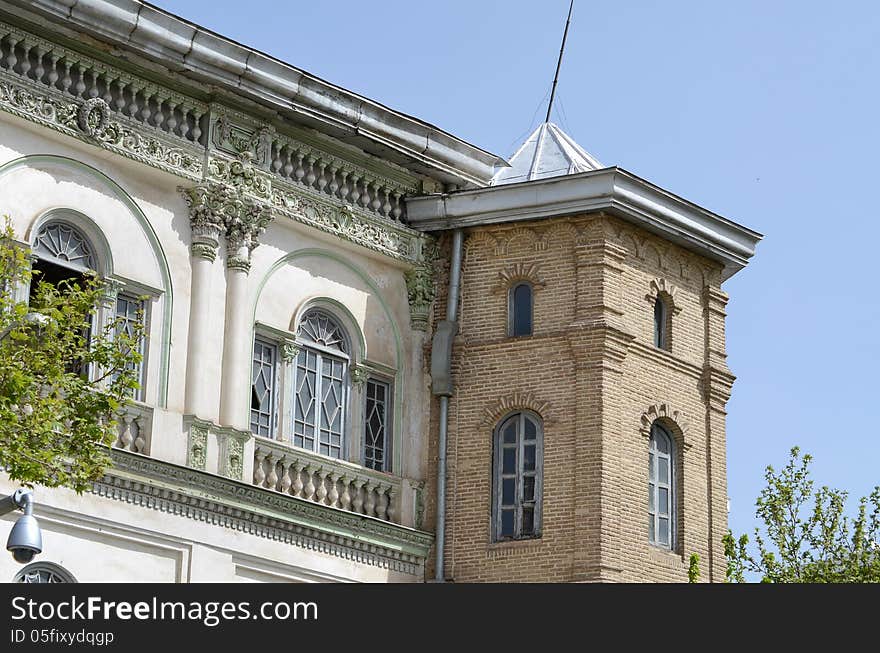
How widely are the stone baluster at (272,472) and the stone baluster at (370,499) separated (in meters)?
1.52

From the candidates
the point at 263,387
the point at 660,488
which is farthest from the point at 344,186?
the point at 660,488

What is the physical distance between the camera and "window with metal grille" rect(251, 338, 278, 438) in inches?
1041

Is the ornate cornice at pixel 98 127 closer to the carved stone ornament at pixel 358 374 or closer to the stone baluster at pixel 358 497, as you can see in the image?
the carved stone ornament at pixel 358 374

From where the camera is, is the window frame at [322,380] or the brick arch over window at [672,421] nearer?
the window frame at [322,380]

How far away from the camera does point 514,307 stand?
28.4 metres

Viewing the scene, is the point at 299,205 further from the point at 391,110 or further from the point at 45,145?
the point at 45,145

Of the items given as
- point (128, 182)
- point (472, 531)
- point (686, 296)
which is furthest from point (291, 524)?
point (686, 296)

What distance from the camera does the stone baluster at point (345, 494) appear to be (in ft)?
88.7

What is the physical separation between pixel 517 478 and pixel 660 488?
184cm

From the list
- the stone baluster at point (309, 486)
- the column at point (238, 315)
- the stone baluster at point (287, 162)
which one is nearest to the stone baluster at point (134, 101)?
the column at point (238, 315)

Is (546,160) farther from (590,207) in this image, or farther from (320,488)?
(320,488)

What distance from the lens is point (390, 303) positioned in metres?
28.4

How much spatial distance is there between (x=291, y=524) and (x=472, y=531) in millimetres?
2509
